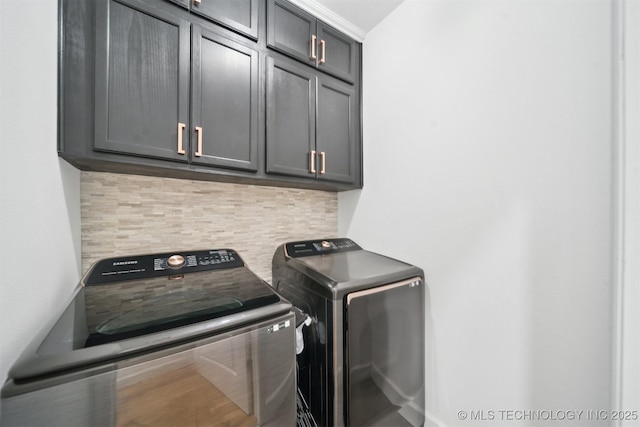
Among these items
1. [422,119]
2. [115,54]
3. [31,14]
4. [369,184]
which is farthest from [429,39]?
[31,14]

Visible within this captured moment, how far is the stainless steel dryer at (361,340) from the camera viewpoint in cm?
108

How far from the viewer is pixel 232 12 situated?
1.24m

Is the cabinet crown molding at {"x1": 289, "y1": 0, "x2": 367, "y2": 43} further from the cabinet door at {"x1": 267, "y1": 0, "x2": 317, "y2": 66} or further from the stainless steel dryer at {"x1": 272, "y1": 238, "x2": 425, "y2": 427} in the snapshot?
the stainless steel dryer at {"x1": 272, "y1": 238, "x2": 425, "y2": 427}

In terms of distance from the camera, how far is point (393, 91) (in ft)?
5.24

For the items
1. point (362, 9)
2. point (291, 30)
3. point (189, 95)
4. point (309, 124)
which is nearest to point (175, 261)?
point (189, 95)

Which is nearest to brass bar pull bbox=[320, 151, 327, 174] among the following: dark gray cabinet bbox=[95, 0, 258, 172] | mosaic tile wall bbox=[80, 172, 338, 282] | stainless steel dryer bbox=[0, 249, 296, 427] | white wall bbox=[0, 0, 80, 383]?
mosaic tile wall bbox=[80, 172, 338, 282]

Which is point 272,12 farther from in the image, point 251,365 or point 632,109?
point 251,365

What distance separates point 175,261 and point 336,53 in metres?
1.73

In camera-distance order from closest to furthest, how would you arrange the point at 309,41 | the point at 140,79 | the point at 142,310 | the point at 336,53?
1. the point at 142,310
2. the point at 140,79
3. the point at 309,41
4. the point at 336,53

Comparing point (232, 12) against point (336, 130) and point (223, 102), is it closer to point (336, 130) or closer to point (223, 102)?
point (223, 102)

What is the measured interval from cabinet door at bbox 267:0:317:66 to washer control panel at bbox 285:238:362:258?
124 centimetres

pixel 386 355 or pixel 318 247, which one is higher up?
pixel 318 247

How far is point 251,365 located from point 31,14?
1.25 meters

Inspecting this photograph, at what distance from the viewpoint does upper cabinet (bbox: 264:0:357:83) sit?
1398 millimetres
